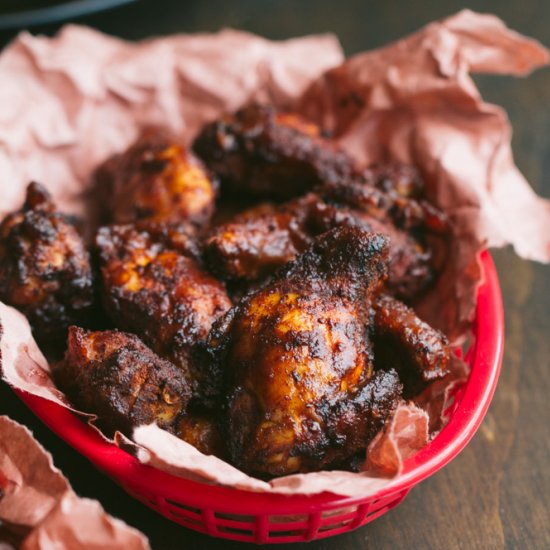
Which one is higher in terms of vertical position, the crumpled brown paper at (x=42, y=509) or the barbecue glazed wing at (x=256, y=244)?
the barbecue glazed wing at (x=256, y=244)

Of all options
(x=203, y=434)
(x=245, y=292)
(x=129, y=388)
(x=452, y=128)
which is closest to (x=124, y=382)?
(x=129, y=388)

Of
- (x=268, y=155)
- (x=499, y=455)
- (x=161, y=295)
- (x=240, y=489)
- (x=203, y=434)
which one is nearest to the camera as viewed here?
(x=240, y=489)

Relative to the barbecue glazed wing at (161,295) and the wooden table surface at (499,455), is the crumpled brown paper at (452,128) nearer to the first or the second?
the wooden table surface at (499,455)

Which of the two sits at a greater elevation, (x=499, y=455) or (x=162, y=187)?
(x=162, y=187)

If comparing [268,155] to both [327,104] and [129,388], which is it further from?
[129,388]

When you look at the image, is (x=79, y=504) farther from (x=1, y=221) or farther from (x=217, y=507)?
(x=1, y=221)

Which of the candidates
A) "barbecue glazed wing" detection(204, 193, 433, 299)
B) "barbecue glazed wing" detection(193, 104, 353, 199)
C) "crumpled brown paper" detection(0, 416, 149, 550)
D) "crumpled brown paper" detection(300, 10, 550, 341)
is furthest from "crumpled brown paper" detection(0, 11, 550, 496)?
"crumpled brown paper" detection(0, 416, 149, 550)

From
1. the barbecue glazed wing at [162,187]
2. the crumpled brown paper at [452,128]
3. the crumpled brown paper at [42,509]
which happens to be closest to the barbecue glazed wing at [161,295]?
the barbecue glazed wing at [162,187]
